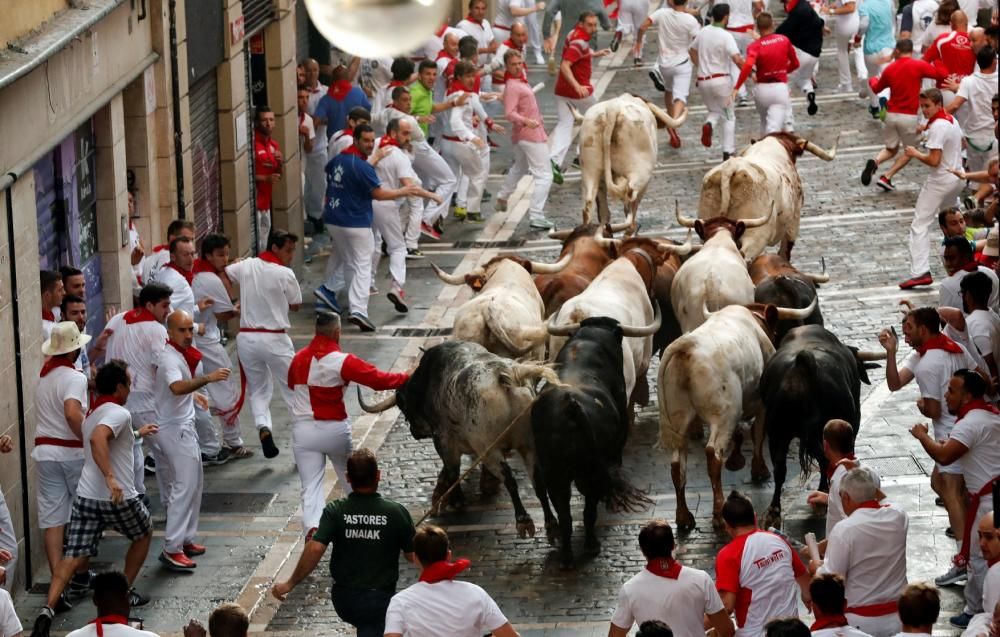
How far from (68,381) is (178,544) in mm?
1662

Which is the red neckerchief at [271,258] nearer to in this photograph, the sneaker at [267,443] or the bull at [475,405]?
the sneaker at [267,443]

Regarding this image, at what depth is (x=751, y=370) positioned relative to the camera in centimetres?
1552

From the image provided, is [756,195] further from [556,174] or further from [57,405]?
[57,405]

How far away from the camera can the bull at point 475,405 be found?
48.8 ft

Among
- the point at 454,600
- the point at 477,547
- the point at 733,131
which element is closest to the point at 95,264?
the point at 477,547

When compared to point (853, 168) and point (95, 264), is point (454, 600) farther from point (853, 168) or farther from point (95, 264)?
point (853, 168)

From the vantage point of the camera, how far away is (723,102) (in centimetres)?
2734

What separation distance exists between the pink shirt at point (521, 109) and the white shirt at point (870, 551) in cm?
1371

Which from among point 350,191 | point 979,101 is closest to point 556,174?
point 979,101

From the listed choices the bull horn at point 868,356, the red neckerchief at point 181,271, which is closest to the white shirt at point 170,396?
the red neckerchief at point 181,271

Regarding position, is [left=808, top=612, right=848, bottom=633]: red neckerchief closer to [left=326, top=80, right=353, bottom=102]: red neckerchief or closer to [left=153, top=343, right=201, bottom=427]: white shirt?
[left=153, top=343, right=201, bottom=427]: white shirt

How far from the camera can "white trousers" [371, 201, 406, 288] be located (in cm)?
2175

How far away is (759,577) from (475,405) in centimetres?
450

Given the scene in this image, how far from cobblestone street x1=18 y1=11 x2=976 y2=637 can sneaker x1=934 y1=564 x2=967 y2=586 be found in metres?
Answer: 0.21
